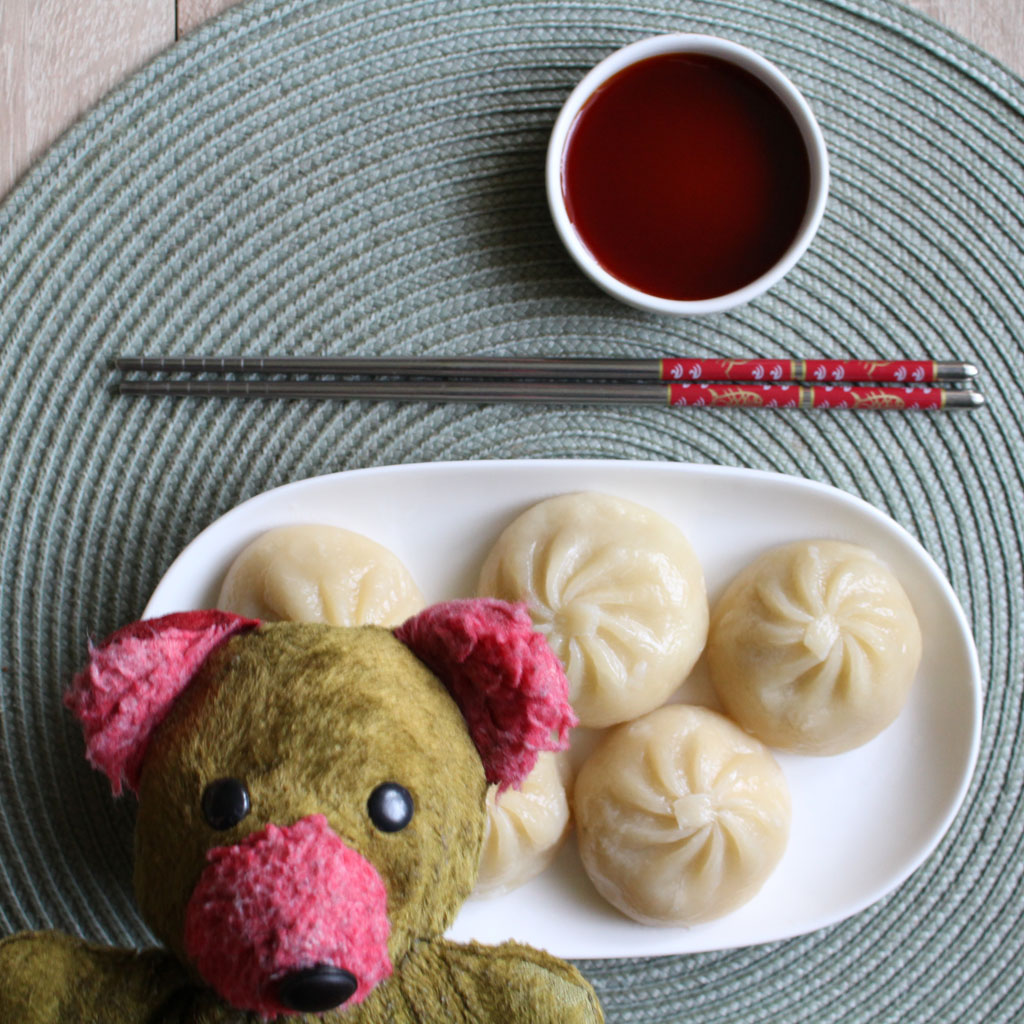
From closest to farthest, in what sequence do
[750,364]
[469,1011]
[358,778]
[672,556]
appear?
[358,778]
[469,1011]
[672,556]
[750,364]

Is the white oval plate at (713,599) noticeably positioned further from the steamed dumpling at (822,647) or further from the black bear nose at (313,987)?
the black bear nose at (313,987)

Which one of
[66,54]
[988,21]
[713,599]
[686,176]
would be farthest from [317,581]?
[988,21]

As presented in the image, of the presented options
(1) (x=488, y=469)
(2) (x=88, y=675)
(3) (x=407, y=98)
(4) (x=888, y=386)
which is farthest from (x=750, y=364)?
(2) (x=88, y=675)

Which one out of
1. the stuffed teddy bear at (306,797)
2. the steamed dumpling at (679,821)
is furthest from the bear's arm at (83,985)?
the steamed dumpling at (679,821)

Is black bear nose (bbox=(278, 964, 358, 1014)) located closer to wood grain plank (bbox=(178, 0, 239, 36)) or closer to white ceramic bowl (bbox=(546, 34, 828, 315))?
white ceramic bowl (bbox=(546, 34, 828, 315))

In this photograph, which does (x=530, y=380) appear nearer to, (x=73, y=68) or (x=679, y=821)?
(x=679, y=821)

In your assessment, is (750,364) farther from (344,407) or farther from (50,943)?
(50,943)
